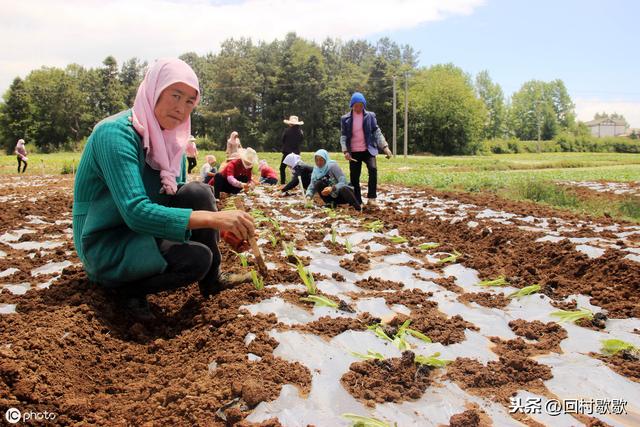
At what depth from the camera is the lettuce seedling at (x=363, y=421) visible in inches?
68.8

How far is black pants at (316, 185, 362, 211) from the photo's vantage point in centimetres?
713

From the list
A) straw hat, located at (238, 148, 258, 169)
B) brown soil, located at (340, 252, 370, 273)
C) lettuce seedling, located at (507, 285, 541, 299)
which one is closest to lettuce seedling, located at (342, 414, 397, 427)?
lettuce seedling, located at (507, 285, 541, 299)

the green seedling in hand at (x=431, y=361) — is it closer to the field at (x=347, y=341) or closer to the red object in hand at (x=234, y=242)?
the field at (x=347, y=341)

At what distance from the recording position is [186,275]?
2.76 meters

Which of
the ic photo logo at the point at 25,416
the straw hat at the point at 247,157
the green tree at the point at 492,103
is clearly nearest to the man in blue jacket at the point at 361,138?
the straw hat at the point at 247,157

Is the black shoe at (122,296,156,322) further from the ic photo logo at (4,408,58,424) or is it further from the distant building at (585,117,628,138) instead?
the distant building at (585,117,628,138)

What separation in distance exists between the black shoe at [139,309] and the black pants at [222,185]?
579 cm

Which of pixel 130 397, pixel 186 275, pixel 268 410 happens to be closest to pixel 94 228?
pixel 186 275

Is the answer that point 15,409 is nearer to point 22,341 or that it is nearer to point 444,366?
point 22,341

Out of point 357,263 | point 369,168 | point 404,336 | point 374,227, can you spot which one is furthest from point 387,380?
point 369,168

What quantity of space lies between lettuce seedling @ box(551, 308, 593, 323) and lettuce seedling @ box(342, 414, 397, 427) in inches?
63.6

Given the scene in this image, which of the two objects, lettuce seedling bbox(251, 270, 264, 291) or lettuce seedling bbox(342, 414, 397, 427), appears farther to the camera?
lettuce seedling bbox(251, 270, 264, 291)

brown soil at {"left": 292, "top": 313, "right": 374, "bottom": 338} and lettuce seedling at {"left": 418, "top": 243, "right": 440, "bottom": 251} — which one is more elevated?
lettuce seedling at {"left": 418, "top": 243, "right": 440, "bottom": 251}

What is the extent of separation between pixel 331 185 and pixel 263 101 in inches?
1954
